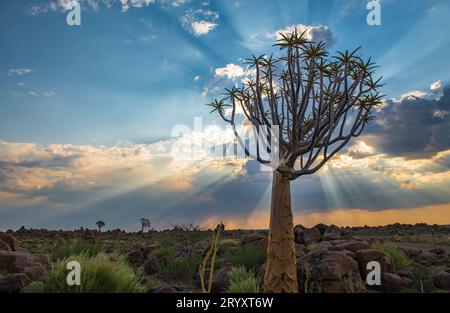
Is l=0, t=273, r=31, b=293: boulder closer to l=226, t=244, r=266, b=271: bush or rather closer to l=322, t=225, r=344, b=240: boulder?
l=226, t=244, r=266, b=271: bush

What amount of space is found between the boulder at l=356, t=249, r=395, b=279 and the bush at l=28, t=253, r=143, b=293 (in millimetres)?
7638

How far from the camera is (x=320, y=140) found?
11070 millimetres

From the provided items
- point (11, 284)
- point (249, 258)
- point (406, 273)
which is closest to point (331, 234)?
point (406, 273)

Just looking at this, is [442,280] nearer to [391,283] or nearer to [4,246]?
[391,283]

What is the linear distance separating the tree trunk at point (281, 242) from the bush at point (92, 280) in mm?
3364

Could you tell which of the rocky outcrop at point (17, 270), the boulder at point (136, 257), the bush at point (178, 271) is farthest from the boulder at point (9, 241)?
the bush at point (178, 271)

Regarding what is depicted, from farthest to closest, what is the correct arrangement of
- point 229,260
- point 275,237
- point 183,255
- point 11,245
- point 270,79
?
point 183,255, point 11,245, point 229,260, point 270,79, point 275,237

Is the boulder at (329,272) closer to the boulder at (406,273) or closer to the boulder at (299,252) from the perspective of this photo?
the boulder at (299,252)

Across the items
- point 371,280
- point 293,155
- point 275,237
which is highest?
Answer: point 293,155

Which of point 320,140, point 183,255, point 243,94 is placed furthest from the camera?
point 183,255

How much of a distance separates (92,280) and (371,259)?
30.1 ft

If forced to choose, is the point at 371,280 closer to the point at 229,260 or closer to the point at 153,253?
the point at 229,260

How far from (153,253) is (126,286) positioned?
9.99 metres
